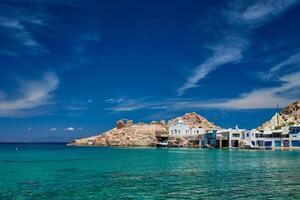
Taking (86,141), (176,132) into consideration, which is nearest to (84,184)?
(176,132)

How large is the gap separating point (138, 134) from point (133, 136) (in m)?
2.47

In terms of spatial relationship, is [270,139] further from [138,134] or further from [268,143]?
[138,134]

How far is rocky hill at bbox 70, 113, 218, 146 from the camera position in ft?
529

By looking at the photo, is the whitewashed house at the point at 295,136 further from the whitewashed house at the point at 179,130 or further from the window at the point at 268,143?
the whitewashed house at the point at 179,130

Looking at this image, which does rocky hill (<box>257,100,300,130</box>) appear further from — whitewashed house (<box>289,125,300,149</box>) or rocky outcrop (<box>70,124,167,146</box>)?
rocky outcrop (<box>70,124,167,146</box>)

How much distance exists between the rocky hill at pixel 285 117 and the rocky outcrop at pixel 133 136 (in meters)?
48.1

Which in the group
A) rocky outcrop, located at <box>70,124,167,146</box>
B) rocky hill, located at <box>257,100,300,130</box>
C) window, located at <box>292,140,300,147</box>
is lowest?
window, located at <box>292,140,300,147</box>

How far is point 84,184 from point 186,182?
→ 29.7ft

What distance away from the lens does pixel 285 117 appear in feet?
598

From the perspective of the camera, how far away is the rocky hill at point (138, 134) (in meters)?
161

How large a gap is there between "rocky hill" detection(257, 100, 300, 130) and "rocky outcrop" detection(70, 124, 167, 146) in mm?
48103

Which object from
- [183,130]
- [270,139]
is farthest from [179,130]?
[270,139]

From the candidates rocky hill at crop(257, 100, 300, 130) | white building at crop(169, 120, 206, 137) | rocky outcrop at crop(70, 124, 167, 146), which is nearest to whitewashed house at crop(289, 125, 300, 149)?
white building at crop(169, 120, 206, 137)

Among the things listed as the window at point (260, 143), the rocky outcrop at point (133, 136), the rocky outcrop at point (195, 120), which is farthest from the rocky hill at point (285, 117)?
the rocky outcrop at point (133, 136)
